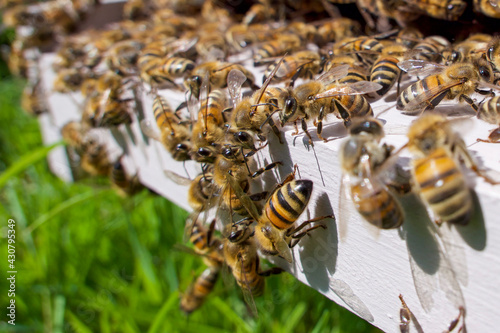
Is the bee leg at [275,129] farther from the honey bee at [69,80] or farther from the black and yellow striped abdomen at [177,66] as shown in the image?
the honey bee at [69,80]

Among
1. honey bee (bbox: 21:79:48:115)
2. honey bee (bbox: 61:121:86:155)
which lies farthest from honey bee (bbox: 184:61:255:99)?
honey bee (bbox: 21:79:48:115)

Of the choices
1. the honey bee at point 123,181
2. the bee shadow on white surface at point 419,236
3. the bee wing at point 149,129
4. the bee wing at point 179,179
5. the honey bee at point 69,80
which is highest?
the bee shadow on white surface at point 419,236

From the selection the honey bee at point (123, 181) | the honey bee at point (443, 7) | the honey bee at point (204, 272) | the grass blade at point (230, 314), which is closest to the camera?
the honey bee at point (443, 7)

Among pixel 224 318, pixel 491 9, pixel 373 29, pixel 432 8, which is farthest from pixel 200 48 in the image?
pixel 224 318

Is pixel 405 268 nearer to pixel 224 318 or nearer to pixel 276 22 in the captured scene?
pixel 224 318

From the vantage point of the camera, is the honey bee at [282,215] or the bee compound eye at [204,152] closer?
the honey bee at [282,215]

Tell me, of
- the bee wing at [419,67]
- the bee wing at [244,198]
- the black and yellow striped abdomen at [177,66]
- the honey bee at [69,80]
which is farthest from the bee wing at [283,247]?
the honey bee at [69,80]

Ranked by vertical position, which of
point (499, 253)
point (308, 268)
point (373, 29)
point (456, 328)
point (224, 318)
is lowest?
point (224, 318)
